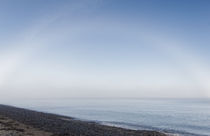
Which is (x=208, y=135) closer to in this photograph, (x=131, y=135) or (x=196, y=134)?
(x=196, y=134)

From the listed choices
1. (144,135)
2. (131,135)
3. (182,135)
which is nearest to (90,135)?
(131,135)

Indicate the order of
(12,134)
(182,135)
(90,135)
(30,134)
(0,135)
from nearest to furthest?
(0,135) → (12,134) → (30,134) → (90,135) → (182,135)

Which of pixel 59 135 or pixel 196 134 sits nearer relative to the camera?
pixel 59 135

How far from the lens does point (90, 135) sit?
29844 mm

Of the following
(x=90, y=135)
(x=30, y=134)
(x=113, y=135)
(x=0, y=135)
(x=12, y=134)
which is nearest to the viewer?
(x=0, y=135)

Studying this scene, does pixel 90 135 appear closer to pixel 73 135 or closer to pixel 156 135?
pixel 73 135

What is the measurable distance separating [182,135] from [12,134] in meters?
30.2

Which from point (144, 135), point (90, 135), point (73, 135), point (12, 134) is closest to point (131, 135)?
point (144, 135)

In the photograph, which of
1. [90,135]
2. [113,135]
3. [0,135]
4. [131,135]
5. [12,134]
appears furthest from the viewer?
[131,135]

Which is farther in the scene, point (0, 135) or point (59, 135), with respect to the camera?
point (59, 135)

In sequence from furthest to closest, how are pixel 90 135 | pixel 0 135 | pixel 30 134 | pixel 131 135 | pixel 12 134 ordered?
pixel 131 135 → pixel 90 135 → pixel 30 134 → pixel 12 134 → pixel 0 135

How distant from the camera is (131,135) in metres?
35.1

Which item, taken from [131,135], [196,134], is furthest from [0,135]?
[196,134]

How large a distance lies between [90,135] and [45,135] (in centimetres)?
561
